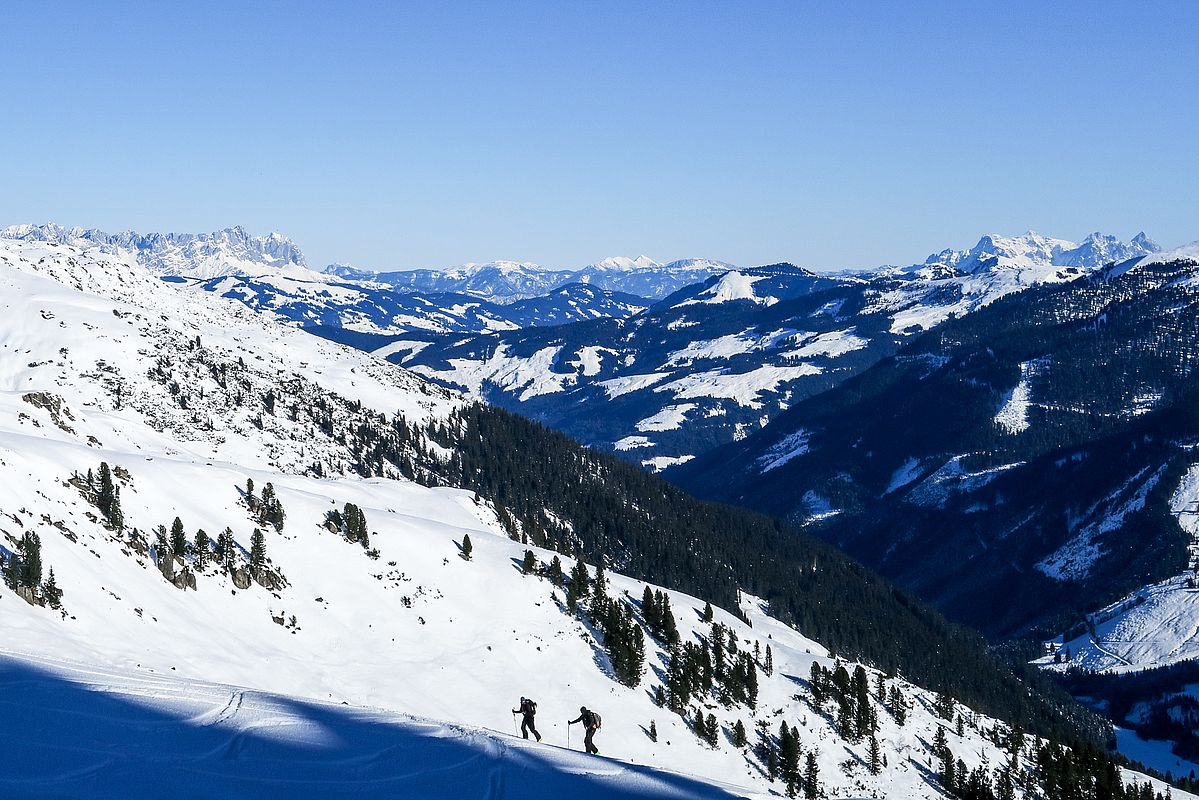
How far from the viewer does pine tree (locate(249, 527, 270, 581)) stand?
64375mm

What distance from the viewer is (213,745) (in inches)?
945

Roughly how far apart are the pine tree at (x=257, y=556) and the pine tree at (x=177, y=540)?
4.59 metres

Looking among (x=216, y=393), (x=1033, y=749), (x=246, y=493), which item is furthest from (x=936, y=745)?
(x=216, y=393)

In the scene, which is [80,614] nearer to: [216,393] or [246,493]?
[246,493]

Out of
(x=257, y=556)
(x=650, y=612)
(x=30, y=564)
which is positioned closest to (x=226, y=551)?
(x=257, y=556)

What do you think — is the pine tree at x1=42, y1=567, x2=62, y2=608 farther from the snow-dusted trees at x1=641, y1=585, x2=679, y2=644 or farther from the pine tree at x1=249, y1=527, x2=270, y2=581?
the snow-dusted trees at x1=641, y1=585, x2=679, y2=644

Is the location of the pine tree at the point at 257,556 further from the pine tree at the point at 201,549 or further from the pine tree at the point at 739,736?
the pine tree at the point at 739,736

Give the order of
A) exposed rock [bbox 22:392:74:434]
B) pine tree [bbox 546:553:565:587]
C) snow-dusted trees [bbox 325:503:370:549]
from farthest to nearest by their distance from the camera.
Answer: exposed rock [bbox 22:392:74:434] → pine tree [bbox 546:553:565:587] → snow-dusted trees [bbox 325:503:370:549]

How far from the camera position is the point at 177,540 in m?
61.0

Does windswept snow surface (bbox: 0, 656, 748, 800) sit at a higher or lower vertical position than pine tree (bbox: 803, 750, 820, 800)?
higher

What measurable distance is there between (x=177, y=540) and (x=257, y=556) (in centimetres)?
575

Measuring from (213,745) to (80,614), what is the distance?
27.2 m

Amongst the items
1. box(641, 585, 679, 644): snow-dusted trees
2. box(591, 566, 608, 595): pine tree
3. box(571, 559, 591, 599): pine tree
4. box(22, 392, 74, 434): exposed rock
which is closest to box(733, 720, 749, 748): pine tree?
box(641, 585, 679, 644): snow-dusted trees

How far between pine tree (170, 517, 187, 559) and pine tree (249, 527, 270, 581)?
459 centimetres
